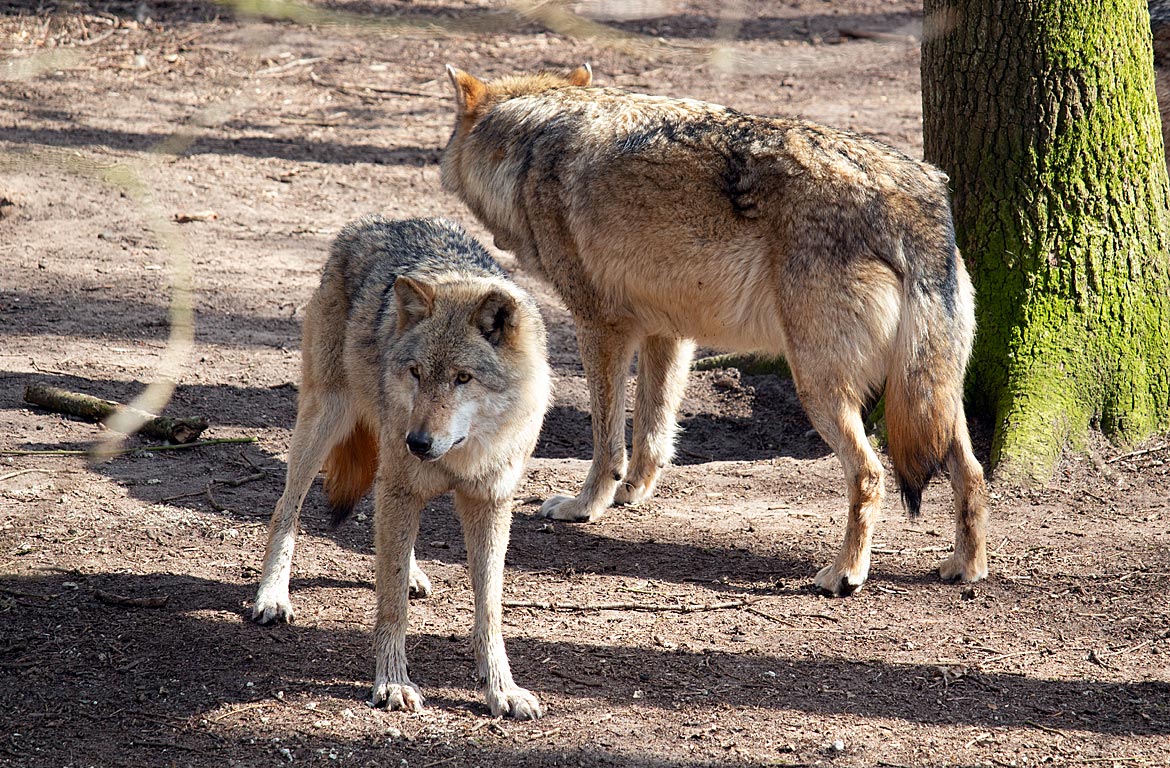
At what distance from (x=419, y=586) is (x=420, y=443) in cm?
140

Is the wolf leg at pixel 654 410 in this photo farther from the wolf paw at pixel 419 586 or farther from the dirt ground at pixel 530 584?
the wolf paw at pixel 419 586

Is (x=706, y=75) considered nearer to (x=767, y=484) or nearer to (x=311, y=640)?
(x=767, y=484)

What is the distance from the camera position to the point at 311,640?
172 inches

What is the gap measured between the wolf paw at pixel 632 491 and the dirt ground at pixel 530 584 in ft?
0.21

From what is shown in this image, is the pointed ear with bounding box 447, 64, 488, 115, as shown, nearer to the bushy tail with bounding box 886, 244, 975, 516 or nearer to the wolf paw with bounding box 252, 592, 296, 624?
the bushy tail with bounding box 886, 244, 975, 516

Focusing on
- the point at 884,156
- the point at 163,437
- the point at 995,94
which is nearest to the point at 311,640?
the point at 163,437

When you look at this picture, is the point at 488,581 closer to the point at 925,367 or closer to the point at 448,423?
the point at 448,423

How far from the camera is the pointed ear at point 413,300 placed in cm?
393

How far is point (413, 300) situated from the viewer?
13.0 feet

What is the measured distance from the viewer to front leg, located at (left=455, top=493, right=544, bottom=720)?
3.94 meters

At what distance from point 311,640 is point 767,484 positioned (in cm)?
267

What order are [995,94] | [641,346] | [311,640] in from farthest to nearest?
1. [641,346]
2. [995,94]
3. [311,640]

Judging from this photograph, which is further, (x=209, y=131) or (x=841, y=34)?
(x=841, y=34)

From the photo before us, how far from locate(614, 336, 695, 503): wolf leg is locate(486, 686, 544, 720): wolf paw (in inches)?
84.2
